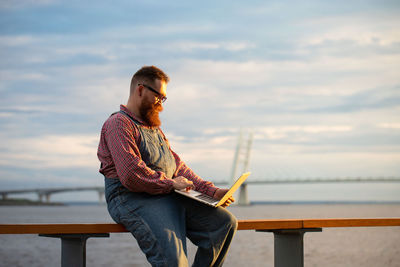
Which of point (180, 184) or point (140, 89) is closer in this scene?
point (180, 184)

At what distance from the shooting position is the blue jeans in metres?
1.98

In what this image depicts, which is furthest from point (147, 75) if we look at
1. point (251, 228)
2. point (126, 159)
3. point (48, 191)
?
point (48, 191)

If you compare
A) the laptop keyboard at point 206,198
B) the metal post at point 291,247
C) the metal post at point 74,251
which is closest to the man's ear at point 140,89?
the laptop keyboard at point 206,198

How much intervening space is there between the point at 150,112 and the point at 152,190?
38 centimetres

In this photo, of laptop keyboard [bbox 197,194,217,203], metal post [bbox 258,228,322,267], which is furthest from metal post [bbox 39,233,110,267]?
metal post [bbox 258,228,322,267]

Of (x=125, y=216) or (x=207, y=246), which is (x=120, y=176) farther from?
(x=207, y=246)

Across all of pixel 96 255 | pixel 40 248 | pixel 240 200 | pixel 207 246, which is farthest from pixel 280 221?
pixel 240 200

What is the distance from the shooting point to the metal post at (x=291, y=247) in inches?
102

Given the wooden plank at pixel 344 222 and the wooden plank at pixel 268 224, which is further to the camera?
the wooden plank at pixel 344 222

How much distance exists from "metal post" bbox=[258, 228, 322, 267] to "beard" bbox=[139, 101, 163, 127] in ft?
2.85

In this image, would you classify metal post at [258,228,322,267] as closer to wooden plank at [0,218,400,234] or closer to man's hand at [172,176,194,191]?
wooden plank at [0,218,400,234]

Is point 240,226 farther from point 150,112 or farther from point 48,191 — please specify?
point 48,191

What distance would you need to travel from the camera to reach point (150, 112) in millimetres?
2250

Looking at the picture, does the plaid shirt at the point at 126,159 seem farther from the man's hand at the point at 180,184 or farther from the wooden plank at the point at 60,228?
the wooden plank at the point at 60,228
